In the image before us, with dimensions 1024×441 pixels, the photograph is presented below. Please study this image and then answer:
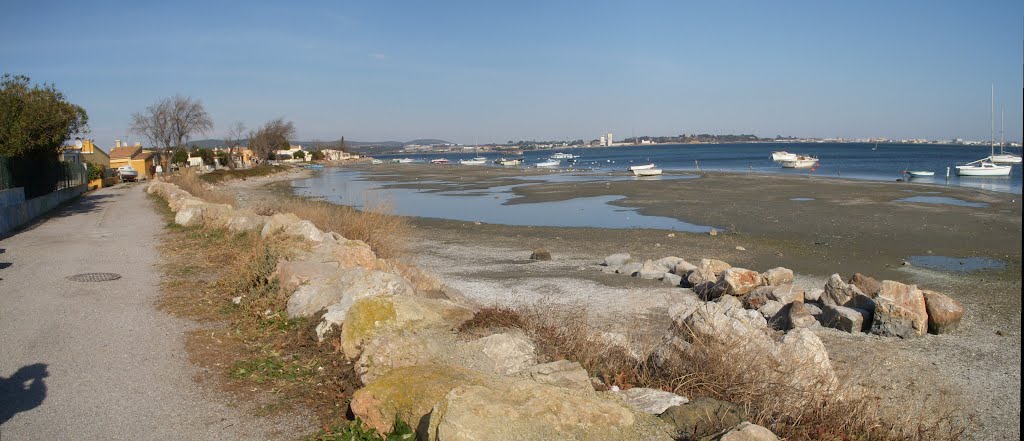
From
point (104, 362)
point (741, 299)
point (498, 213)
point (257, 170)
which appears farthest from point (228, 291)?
point (257, 170)

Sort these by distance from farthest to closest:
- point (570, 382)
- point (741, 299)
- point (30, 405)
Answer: point (741, 299), point (30, 405), point (570, 382)

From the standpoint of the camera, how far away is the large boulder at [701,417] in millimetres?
4746

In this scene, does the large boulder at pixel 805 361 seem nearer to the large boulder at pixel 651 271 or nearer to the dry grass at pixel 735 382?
the dry grass at pixel 735 382

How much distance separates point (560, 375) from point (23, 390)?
15.6ft

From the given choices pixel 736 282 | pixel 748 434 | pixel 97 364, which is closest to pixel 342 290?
pixel 97 364

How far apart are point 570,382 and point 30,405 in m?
4.49

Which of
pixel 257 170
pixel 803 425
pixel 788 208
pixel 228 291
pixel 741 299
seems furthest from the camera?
pixel 257 170

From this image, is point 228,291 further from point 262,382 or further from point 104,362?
point 262,382

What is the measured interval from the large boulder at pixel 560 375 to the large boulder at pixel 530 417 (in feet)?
2.01

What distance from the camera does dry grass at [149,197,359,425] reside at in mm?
6250

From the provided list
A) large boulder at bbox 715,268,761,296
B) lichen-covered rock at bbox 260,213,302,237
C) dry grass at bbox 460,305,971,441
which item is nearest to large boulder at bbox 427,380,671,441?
dry grass at bbox 460,305,971,441

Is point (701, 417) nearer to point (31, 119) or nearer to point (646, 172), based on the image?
point (31, 119)

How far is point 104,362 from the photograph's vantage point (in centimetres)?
716

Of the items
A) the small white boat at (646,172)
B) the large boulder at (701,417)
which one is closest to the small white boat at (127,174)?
the small white boat at (646,172)
